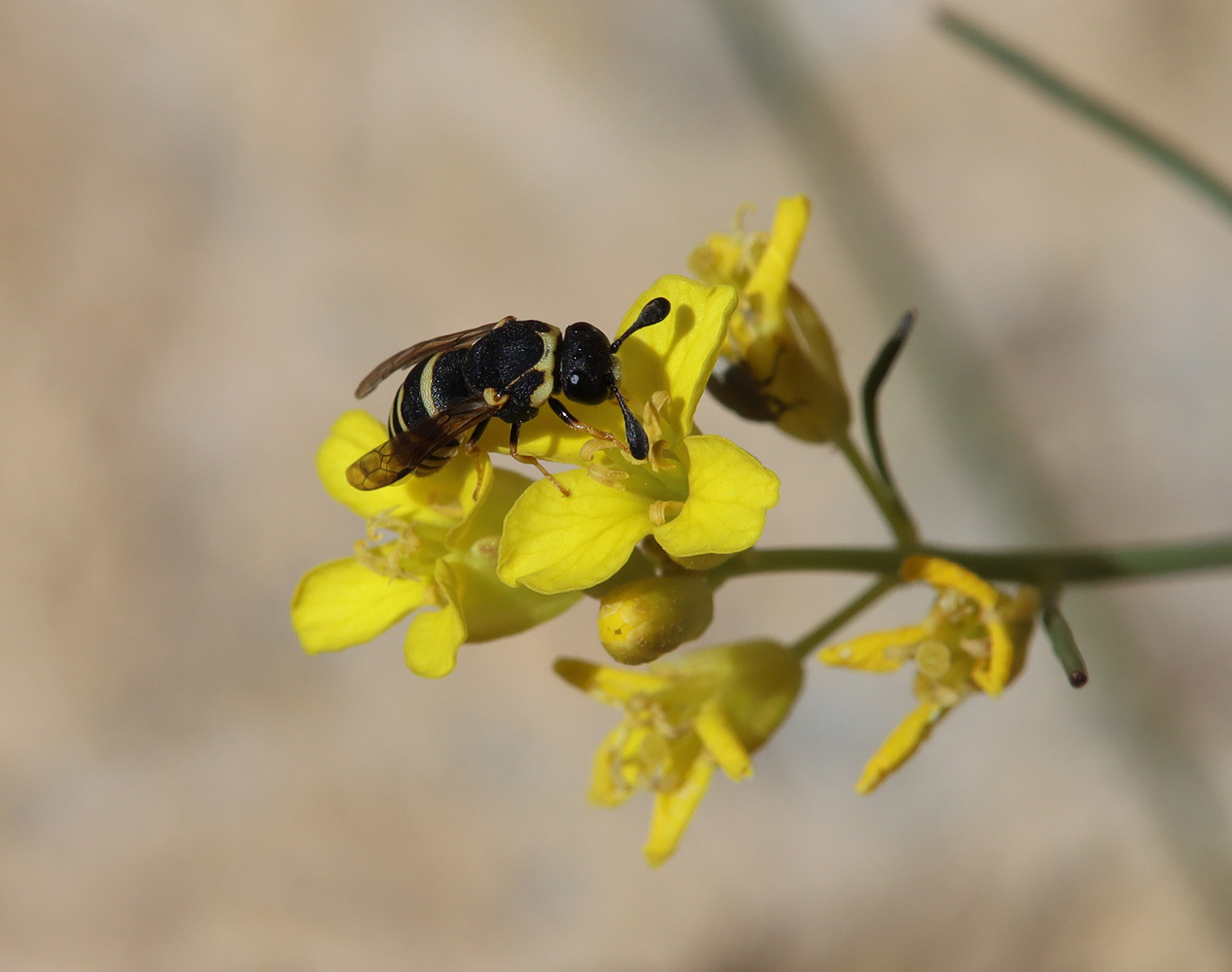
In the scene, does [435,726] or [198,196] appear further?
[198,196]

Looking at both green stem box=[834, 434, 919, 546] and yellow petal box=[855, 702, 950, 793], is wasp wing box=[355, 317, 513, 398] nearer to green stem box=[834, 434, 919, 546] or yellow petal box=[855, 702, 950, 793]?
green stem box=[834, 434, 919, 546]

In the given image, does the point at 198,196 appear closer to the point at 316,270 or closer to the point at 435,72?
the point at 316,270

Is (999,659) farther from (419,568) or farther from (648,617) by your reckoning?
(419,568)

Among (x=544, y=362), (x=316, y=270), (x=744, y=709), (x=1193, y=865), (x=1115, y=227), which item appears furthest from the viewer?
(x=316, y=270)

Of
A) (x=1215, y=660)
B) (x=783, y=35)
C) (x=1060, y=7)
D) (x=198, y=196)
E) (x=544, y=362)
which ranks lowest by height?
(x=1215, y=660)

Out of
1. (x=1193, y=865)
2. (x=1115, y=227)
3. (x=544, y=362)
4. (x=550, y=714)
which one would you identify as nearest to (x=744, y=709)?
(x=544, y=362)

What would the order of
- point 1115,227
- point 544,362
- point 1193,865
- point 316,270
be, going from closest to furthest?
point 544,362 → point 1193,865 → point 1115,227 → point 316,270

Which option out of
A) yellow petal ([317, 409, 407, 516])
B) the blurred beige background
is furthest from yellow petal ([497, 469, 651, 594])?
the blurred beige background

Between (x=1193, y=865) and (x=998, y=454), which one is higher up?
(x=998, y=454)
